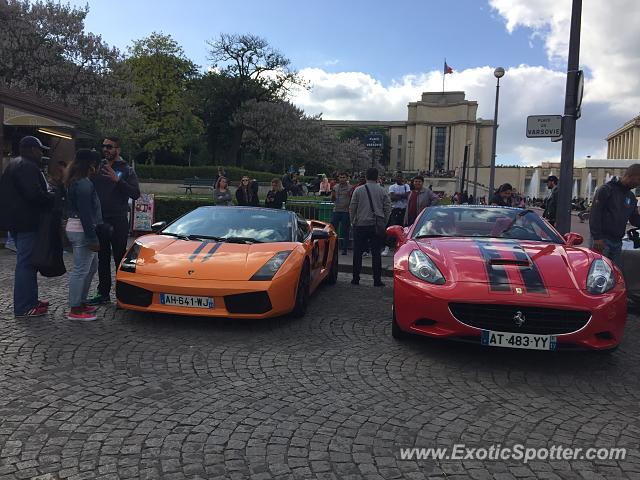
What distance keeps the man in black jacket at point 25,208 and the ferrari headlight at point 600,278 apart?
4.85 m

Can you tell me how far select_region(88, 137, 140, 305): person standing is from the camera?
5.85 m

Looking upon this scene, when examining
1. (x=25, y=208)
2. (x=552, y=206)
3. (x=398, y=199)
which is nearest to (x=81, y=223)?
(x=25, y=208)

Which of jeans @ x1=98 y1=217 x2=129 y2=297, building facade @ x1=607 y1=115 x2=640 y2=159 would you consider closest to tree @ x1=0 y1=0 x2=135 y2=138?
jeans @ x1=98 y1=217 x2=129 y2=297

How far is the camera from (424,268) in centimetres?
446

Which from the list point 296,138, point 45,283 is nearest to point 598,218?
point 45,283

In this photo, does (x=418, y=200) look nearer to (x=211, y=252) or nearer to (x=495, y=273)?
(x=211, y=252)

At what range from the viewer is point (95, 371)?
3.75m

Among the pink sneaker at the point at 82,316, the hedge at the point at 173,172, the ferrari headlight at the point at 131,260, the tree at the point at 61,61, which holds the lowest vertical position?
the pink sneaker at the point at 82,316

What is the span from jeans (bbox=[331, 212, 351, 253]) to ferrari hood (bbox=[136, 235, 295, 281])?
506cm

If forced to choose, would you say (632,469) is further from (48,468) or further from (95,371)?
(95,371)

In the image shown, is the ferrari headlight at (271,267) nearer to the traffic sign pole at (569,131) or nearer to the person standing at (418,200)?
the person standing at (418,200)

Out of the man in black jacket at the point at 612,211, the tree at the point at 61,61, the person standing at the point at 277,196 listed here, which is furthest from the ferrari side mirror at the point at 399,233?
the tree at the point at 61,61

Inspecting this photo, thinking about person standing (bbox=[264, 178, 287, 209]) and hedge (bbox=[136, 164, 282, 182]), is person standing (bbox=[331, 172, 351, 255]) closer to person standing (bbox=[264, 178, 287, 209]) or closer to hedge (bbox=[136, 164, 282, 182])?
person standing (bbox=[264, 178, 287, 209])

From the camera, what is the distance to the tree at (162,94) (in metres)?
45.0
